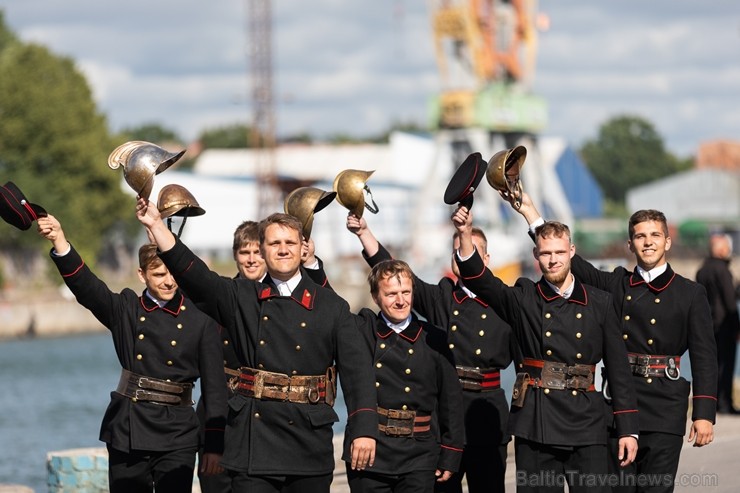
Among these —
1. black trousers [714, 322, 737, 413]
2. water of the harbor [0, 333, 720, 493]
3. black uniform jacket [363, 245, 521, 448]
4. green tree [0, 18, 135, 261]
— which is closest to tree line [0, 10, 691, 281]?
green tree [0, 18, 135, 261]

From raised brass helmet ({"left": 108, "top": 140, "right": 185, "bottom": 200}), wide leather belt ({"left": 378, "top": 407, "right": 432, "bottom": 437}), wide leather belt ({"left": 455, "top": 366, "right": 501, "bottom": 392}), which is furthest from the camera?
wide leather belt ({"left": 455, "top": 366, "right": 501, "bottom": 392})

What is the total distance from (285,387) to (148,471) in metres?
1.44

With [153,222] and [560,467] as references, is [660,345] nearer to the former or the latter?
[560,467]

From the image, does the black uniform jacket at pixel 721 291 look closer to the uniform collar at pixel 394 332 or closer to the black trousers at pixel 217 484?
the black trousers at pixel 217 484

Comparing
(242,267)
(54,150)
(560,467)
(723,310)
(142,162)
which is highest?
(54,150)

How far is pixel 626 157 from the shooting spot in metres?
170

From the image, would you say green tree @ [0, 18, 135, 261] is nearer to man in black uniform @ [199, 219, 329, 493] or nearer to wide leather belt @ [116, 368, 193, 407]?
man in black uniform @ [199, 219, 329, 493]

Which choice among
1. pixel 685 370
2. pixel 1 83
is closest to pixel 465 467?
pixel 685 370

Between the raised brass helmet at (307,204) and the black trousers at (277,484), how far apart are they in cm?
151

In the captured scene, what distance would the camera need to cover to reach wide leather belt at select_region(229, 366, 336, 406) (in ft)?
25.1

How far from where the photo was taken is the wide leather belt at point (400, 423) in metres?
8.26

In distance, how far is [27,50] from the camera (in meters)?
71.5

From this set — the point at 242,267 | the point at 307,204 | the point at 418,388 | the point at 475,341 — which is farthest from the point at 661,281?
the point at 242,267

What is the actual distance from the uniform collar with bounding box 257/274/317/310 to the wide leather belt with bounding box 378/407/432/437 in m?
0.88
